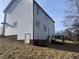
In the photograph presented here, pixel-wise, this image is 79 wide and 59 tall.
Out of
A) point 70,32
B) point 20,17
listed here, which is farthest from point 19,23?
point 70,32

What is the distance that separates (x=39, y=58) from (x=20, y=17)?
16101 millimetres

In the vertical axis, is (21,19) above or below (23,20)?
above

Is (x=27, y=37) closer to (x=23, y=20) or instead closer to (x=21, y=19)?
(x=23, y=20)

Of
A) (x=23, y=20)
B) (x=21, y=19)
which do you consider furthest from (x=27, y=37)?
(x=21, y=19)

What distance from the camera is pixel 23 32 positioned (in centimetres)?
2502

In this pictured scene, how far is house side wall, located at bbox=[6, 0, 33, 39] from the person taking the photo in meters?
24.8

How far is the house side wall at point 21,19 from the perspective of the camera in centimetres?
2478

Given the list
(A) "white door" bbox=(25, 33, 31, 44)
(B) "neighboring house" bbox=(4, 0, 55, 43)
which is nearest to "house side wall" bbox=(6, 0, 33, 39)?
(B) "neighboring house" bbox=(4, 0, 55, 43)

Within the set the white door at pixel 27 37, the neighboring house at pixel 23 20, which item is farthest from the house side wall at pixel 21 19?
the white door at pixel 27 37

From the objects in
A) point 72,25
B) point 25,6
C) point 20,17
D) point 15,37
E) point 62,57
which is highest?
point 25,6

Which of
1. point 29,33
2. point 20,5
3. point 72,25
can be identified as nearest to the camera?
point 72,25

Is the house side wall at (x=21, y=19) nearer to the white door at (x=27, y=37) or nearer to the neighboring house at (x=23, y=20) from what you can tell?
the neighboring house at (x=23, y=20)

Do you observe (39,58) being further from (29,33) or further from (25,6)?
(25,6)

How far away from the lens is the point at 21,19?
25.6 meters
